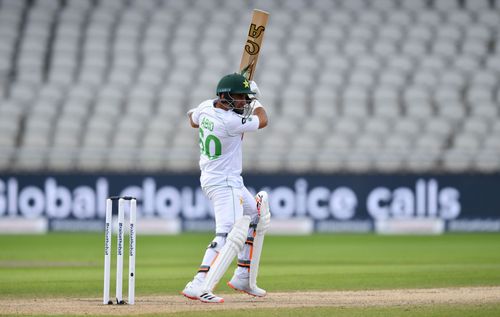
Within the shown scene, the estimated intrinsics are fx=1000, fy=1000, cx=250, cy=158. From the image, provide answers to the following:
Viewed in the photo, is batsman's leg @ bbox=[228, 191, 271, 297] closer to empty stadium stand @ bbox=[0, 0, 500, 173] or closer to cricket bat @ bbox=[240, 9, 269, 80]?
cricket bat @ bbox=[240, 9, 269, 80]

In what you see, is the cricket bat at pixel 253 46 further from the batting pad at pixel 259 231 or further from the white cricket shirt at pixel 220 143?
the batting pad at pixel 259 231

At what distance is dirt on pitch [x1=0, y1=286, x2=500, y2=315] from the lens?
7363mm

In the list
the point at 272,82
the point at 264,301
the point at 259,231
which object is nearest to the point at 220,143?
the point at 259,231

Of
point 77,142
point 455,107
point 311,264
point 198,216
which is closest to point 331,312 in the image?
point 311,264

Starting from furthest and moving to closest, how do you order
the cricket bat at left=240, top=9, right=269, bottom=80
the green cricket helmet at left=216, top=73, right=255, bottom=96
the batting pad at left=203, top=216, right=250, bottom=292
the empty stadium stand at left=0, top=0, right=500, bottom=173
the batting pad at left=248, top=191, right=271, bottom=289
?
1. the empty stadium stand at left=0, top=0, right=500, bottom=173
2. the cricket bat at left=240, top=9, right=269, bottom=80
3. the batting pad at left=248, top=191, right=271, bottom=289
4. the green cricket helmet at left=216, top=73, right=255, bottom=96
5. the batting pad at left=203, top=216, right=250, bottom=292

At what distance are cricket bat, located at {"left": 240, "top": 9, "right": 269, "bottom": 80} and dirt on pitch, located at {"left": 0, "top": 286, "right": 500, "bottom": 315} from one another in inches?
74.9

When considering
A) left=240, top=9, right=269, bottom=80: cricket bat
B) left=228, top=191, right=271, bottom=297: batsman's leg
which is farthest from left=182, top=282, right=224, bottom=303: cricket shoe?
left=240, top=9, right=269, bottom=80: cricket bat

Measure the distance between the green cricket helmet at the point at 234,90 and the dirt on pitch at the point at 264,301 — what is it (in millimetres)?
1520

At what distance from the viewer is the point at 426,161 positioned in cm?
1777

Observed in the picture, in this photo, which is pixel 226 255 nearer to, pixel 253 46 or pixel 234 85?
pixel 234 85

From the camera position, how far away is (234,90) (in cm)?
771

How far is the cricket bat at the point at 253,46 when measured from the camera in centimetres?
845

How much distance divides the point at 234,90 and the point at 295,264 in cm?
516

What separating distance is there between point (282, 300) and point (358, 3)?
52.2ft
